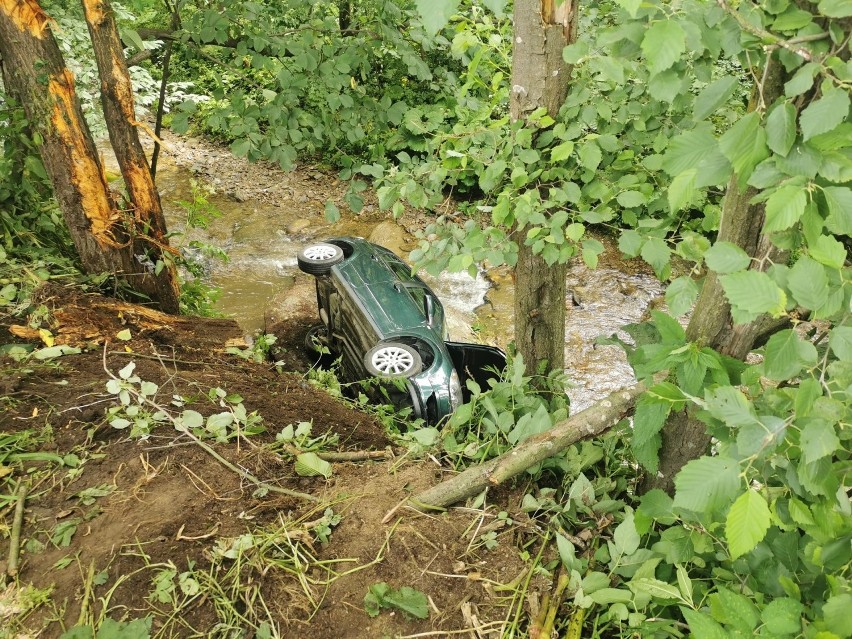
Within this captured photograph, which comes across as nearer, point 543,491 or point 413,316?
point 543,491

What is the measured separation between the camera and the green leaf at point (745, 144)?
1397 millimetres

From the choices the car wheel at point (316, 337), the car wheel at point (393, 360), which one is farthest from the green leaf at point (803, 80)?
the car wheel at point (316, 337)

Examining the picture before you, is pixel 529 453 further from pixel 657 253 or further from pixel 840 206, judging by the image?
pixel 840 206

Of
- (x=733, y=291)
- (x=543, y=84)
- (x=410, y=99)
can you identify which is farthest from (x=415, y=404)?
(x=410, y=99)

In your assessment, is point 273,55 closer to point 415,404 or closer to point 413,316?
point 413,316

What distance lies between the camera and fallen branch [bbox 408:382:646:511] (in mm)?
2408

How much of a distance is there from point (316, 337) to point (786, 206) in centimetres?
568

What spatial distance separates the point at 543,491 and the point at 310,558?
1.04m

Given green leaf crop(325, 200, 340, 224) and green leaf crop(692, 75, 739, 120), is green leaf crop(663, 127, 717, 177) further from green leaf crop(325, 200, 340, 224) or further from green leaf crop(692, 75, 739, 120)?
green leaf crop(325, 200, 340, 224)

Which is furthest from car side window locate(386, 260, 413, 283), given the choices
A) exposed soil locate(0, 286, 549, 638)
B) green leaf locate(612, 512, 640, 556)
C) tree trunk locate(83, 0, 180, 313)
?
green leaf locate(612, 512, 640, 556)

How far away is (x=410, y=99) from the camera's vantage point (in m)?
8.66

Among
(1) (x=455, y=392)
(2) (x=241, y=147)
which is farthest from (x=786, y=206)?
(1) (x=455, y=392)

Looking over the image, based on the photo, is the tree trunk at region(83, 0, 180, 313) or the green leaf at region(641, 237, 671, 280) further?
the tree trunk at region(83, 0, 180, 313)

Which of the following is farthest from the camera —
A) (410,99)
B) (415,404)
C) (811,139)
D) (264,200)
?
(264,200)
